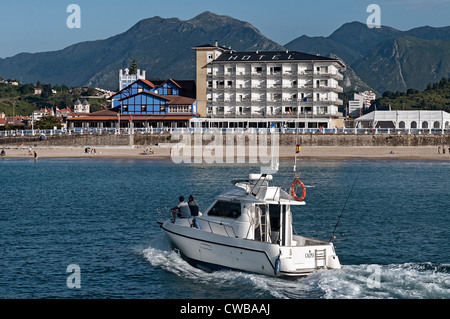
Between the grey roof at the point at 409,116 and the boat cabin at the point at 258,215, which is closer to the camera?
the boat cabin at the point at 258,215

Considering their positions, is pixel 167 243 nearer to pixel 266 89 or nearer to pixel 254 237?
pixel 254 237

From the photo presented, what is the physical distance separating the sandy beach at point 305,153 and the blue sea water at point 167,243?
79.3 ft

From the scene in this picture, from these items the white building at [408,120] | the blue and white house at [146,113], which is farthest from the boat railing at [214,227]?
the white building at [408,120]

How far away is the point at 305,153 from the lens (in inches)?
3794

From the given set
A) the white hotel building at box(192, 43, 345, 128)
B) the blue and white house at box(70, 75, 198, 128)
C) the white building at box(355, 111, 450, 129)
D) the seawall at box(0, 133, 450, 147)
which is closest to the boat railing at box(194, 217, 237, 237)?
the seawall at box(0, 133, 450, 147)

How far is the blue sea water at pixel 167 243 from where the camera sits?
25.0 metres

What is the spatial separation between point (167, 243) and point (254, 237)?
6.56 meters

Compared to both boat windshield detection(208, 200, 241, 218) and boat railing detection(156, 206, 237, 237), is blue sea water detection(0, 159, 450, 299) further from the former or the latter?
boat windshield detection(208, 200, 241, 218)

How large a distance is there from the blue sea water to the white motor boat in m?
0.60

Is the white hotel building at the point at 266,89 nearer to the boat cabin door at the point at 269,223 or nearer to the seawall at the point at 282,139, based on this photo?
the seawall at the point at 282,139

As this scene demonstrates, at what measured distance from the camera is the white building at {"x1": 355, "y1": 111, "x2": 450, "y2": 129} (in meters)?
111
